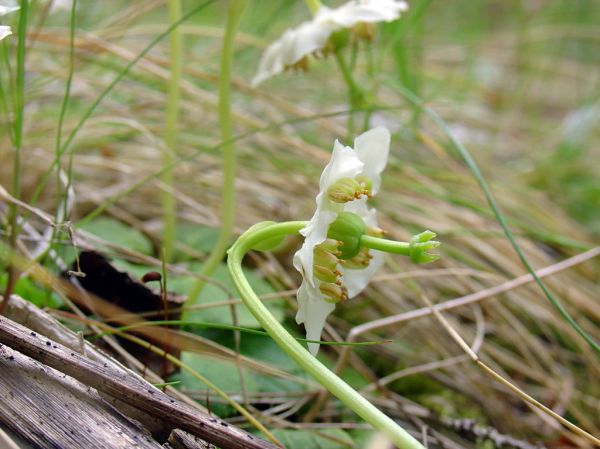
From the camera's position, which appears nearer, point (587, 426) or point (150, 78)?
point (587, 426)

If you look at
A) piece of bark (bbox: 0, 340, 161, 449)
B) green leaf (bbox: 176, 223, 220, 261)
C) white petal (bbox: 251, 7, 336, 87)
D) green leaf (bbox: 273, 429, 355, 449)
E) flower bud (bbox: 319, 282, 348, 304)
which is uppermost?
white petal (bbox: 251, 7, 336, 87)

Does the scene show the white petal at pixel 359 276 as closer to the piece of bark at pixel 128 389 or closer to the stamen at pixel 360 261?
the stamen at pixel 360 261

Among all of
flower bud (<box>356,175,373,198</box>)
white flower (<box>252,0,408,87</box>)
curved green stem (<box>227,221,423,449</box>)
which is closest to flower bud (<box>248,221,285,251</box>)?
curved green stem (<box>227,221,423,449</box>)

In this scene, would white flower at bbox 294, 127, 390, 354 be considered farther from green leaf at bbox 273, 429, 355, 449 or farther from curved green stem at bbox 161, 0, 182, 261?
curved green stem at bbox 161, 0, 182, 261

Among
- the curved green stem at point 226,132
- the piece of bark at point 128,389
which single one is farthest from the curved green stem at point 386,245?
the curved green stem at point 226,132

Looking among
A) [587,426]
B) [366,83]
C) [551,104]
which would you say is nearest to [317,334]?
[587,426]

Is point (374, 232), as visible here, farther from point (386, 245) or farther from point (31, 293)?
point (31, 293)

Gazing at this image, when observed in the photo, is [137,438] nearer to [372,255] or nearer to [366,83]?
[372,255]
